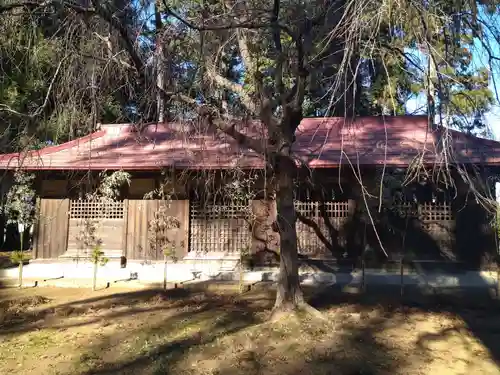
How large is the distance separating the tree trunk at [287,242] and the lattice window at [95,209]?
6660 mm

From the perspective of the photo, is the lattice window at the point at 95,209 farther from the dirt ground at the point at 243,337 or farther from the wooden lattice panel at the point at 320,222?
the wooden lattice panel at the point at 320,222

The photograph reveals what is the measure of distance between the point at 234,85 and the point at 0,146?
4.93m

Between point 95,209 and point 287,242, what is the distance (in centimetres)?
727

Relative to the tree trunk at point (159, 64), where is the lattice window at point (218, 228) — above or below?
below

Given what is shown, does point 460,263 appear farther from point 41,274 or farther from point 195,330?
point 41,274

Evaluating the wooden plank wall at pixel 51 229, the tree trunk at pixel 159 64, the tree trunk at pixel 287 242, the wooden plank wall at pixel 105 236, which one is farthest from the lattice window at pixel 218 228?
the tree trunk at pixel 159 64

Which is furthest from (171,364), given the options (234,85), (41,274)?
(41,274)

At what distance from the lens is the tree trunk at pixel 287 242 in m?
7.14

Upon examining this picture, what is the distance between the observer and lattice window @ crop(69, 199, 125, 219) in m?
12.8

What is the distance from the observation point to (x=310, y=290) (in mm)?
10180

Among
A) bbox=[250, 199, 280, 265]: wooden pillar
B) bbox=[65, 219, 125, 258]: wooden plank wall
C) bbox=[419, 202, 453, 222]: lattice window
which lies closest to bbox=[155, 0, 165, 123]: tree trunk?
bbox=[250, 199, 280, 265]: wooden pillar

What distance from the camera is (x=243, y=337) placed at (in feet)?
21.5

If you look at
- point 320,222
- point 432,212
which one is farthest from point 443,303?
point 320,222

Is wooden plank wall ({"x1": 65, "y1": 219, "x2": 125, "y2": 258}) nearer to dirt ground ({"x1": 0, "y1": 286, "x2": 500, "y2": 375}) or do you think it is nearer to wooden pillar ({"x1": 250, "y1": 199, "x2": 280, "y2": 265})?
dirt ground ({"x1": 0, "y1": 286, "x2": 500, "y2": 375})
